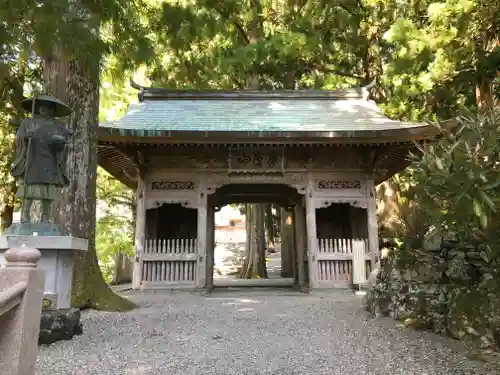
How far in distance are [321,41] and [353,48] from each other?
1492 millimetres

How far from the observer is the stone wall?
4.02 meters

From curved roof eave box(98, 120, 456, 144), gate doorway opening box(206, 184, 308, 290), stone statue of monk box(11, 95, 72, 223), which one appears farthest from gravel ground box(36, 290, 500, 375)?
gate doorway opening box(206, 184, 308, 290)

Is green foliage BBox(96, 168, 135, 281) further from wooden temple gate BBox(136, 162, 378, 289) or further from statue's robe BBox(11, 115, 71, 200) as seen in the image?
statue's robe BBox(11, 115, 71, 200)

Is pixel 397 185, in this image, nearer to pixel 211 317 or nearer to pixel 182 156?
pixel 182 156

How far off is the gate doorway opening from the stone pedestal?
5077 millimetres

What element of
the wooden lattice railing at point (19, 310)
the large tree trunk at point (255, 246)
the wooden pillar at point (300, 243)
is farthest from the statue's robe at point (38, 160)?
the large tree trunk at point (255, 246)

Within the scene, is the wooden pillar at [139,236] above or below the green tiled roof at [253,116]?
→ below

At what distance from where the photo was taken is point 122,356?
3.79m

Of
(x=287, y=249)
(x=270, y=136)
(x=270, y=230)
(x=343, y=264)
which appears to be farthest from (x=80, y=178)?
(x=270, y=230)

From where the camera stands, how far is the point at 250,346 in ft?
13.7

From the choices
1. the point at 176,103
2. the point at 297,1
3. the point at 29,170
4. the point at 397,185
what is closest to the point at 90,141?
the point at 29,170

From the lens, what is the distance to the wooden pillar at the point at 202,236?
9109mm

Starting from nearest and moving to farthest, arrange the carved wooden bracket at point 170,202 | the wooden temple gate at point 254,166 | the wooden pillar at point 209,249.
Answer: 1. the wooden temple gate at point 254,166
2. the carved wooden bracket at point 170,202
3. the wooden pillar at point 209,249

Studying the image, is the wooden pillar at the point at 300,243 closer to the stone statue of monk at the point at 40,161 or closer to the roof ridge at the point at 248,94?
the roof ridge at the point at 248,94
